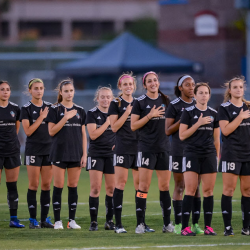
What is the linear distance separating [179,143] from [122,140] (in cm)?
79

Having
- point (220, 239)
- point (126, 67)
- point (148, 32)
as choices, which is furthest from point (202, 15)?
point (220, 239)

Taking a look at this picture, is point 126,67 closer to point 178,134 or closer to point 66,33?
point 178,134

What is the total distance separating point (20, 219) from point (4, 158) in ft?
4.22

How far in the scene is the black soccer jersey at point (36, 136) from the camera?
9.44 meters

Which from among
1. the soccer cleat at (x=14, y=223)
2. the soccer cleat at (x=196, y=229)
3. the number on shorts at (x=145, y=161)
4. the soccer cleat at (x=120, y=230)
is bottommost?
the soccer cleat at (x=14, y=223)

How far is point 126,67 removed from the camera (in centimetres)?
2302

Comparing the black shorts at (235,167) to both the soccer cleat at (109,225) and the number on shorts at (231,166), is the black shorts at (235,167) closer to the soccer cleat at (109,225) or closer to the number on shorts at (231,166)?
the number on shorts at (231,166)

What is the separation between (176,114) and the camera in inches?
334

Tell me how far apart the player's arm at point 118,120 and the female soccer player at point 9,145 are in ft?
5.31

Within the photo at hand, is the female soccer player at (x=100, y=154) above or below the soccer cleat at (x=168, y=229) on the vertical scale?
above

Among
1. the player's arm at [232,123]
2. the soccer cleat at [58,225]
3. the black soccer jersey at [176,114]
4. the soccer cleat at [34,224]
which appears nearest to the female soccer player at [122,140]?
the black soccer jersey at [176,114]

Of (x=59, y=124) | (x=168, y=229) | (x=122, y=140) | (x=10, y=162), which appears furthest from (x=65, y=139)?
(x=168, y=229)

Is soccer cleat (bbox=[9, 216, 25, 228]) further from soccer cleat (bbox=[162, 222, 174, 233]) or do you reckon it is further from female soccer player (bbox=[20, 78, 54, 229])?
soccer cleat (bbox=[162, 222, 174, 233])

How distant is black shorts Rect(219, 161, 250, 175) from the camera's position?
7898mm
